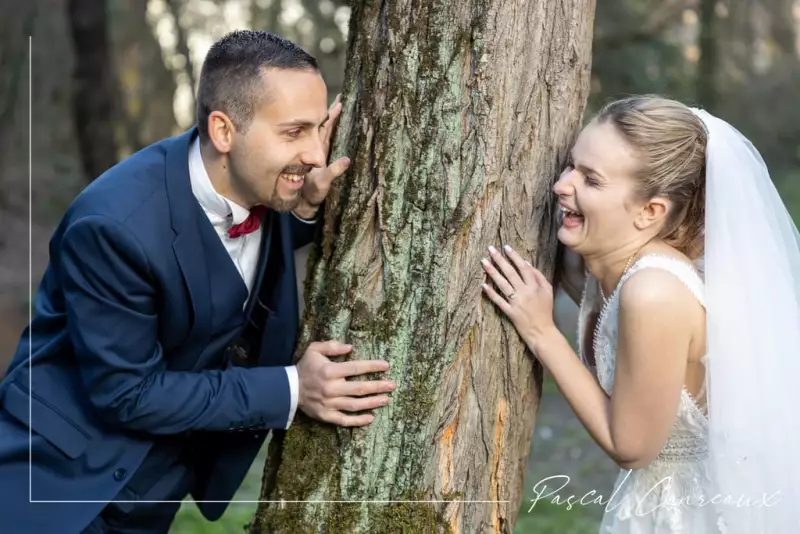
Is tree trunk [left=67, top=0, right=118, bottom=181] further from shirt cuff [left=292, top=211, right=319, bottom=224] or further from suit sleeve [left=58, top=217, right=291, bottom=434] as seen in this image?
suit sleeve [left=58, top=217, right=291, bottom=434]

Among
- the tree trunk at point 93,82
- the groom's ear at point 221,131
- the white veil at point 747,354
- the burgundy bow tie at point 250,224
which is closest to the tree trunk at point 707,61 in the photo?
the tree trunk at point 93,82

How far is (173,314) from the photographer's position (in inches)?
114

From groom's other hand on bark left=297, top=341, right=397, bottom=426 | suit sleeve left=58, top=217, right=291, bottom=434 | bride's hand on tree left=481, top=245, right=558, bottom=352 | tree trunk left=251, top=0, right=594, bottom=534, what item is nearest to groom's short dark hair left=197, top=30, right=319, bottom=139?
tree trunk left=251, top=0, right=594, bottom=534

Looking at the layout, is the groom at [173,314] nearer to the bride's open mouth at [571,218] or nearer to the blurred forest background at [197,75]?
the bride's open mouth at [571,218]

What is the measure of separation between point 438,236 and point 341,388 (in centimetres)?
55

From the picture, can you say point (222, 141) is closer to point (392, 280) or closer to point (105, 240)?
point (105, 240)

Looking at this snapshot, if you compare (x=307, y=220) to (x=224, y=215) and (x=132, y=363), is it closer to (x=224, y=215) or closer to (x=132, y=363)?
(x=224, y=215)

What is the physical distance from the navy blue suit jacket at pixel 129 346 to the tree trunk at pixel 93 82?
6.95 metres

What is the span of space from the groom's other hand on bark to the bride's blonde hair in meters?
1.01

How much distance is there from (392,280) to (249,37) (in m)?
0.90

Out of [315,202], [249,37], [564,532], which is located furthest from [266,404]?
[564,532]

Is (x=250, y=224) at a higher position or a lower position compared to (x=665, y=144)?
lower

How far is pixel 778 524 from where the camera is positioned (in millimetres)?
2973

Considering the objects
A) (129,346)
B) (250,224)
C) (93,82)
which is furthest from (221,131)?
(93,82)
